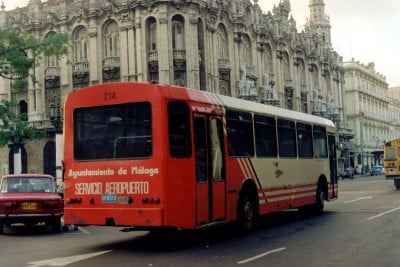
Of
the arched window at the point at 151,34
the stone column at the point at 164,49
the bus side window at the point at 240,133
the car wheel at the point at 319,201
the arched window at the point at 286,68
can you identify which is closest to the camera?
the bus side window at the point at 240,133

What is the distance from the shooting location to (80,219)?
11242 mm

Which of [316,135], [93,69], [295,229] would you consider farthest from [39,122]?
[295,229]

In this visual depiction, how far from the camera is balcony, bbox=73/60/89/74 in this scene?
4500 centimetres

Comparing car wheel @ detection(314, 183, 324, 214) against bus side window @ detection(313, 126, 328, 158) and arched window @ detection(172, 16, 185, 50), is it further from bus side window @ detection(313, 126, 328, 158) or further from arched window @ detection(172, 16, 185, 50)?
arched window @ detection(172, 16, 185, 50)

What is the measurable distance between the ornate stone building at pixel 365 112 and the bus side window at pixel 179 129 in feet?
234

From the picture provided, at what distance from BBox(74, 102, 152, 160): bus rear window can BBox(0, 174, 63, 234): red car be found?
400cm

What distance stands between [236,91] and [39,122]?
54.1 feet

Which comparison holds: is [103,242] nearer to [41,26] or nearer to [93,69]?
[93,69]

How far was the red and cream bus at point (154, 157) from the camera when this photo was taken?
→ 10.6m

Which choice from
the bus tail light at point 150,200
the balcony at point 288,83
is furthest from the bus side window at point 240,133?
the balcony at point 288,83

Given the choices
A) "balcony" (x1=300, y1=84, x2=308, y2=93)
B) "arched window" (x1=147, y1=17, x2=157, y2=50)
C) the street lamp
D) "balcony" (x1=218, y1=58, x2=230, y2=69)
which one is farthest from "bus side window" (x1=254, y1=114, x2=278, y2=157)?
"balcony" (x1=300, y1=84, x2=308, y2=93)

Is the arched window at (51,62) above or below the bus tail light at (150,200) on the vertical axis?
above

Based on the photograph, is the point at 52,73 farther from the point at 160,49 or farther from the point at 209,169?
the point at 209,169

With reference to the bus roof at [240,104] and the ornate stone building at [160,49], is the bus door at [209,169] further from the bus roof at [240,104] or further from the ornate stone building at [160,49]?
the ornate stone building at [160,49]
